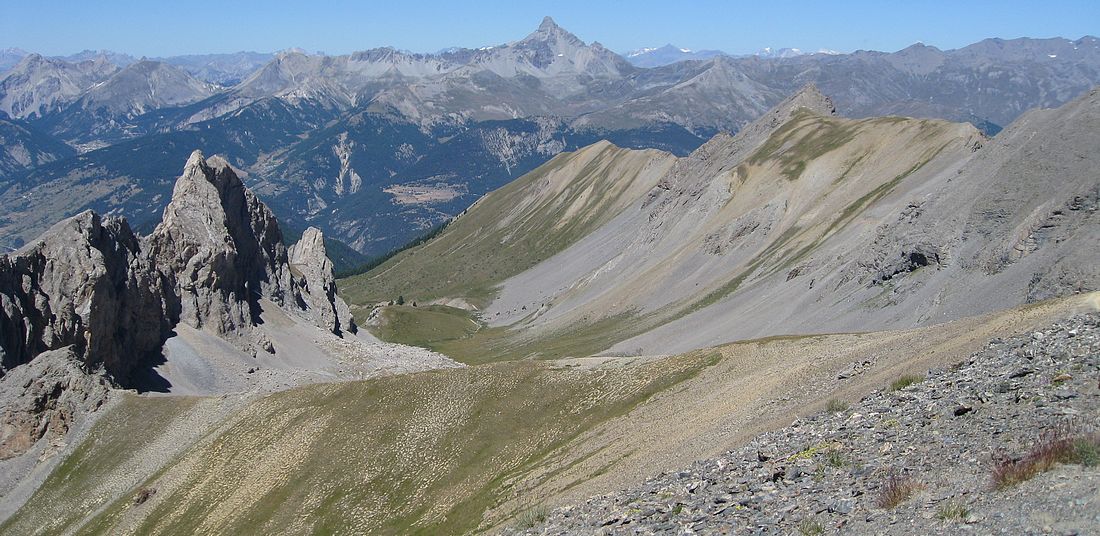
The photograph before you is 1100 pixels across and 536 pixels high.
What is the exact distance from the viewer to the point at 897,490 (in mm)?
22656

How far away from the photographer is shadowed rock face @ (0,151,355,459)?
7769 centimetres

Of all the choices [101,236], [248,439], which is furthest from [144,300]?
[248,439]

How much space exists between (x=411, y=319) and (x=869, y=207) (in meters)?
105

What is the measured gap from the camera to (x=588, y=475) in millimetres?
41656

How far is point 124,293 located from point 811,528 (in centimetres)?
9372

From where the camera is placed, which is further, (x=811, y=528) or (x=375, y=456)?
(x=375, y=456)

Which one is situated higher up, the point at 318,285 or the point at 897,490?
the point at 318,285

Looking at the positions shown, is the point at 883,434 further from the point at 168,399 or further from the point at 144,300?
the point at 144,300

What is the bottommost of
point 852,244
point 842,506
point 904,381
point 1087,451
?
point 852,244

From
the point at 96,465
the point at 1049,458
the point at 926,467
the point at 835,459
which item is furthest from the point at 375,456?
the point at 1049,458

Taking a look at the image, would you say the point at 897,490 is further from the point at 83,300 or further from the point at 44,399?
the point at 83,300

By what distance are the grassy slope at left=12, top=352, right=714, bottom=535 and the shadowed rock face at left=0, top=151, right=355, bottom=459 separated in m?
9.36

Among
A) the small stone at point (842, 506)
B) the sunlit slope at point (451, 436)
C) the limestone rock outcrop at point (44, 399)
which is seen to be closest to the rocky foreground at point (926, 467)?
the small stone at point (842, 506)

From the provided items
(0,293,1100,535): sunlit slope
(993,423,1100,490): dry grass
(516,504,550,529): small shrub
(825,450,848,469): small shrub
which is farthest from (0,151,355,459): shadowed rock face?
(993,423,1100,490): dry grass
